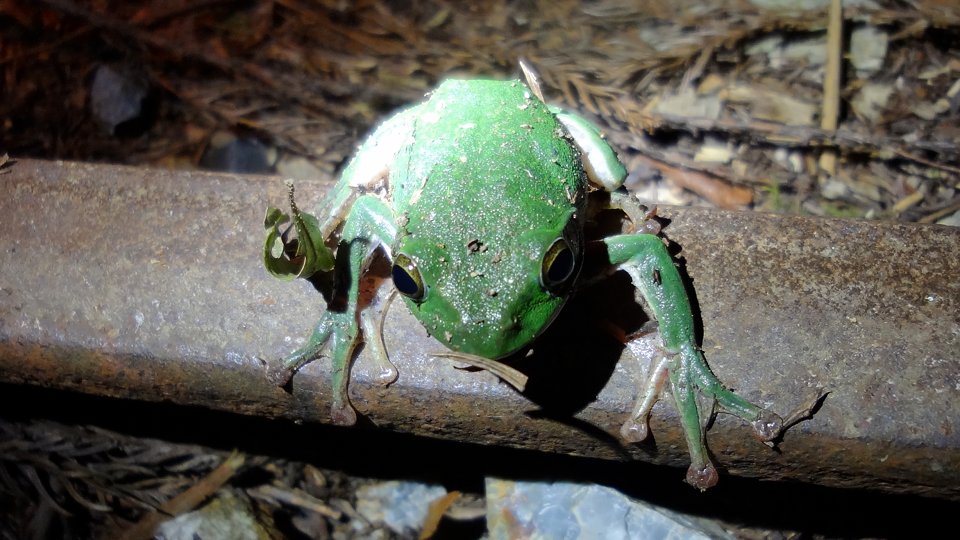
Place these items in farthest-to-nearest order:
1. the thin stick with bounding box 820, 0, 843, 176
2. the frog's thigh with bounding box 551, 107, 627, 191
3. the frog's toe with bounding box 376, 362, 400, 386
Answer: the thin stick with bounding box 820, 0, 843, 176 → the frog's thigh with bounding box 551, 107, 627, 191 → the frog's toe with bounding box 376, 362, 400, 386

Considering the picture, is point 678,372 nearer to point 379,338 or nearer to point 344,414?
point 379,338

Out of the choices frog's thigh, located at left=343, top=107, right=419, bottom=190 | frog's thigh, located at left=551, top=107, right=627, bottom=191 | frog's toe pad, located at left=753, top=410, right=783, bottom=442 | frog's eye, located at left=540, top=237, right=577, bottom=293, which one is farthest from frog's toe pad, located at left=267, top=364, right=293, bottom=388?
frog's toe pad, located at left=753, top=410, right=783, bottom=442

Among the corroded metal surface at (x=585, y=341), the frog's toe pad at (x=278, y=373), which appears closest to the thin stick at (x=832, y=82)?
the corroded metal surface at (x=585, y=341)

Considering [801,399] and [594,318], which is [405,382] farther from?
[801,399]

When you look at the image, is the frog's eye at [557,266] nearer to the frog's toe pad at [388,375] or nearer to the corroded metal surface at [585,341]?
the corroded metal surface at [585,341]

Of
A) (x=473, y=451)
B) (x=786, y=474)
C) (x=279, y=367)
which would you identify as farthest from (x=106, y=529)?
(x=786, y=474)

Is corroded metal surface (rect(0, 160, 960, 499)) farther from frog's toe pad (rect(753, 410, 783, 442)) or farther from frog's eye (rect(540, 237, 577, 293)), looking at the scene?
A: frog's eye (rect(540, 237, 577, 293))

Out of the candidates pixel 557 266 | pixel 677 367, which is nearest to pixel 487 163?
pixel 557 266
